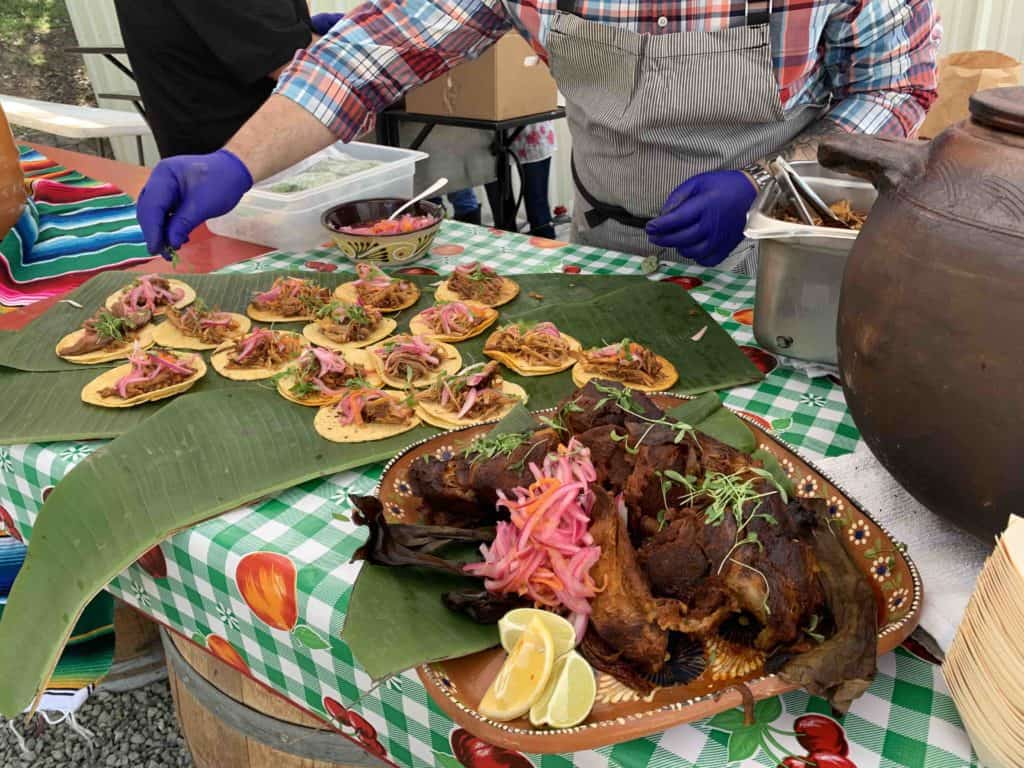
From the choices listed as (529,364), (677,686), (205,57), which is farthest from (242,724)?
(205,57)

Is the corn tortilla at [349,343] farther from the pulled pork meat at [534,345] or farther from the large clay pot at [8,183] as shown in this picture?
the large clay pot at [8,183]

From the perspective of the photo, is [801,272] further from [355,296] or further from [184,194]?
[184,194]

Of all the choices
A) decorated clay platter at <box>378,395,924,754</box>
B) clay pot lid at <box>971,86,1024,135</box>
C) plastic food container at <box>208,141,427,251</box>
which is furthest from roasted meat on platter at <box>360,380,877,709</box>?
plastic food container at <box>208,141,427,251</box>

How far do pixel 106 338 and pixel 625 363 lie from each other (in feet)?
5.60

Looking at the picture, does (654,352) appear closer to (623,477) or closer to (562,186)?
(623,477)

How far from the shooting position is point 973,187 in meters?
1.07

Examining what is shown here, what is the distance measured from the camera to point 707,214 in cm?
250

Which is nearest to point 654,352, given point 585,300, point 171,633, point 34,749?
point 585,300

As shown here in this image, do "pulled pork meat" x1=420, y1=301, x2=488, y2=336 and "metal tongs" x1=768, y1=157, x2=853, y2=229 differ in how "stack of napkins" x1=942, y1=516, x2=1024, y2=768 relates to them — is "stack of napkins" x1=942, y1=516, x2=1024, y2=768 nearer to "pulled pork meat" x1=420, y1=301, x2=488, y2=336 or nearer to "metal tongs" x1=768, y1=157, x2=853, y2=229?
"metal tongs" x1=768, y1=157, x2=853, y2=229

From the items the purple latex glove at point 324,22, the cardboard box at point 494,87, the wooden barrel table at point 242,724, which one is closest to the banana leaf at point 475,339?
the wooden barrel table at point 242,724

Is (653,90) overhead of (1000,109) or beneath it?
beneath

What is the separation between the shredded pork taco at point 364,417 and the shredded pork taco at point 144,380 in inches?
21.2

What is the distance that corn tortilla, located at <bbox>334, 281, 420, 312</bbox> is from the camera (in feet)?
9.33

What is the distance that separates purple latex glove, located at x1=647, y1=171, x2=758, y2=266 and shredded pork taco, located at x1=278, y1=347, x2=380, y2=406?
110cm
